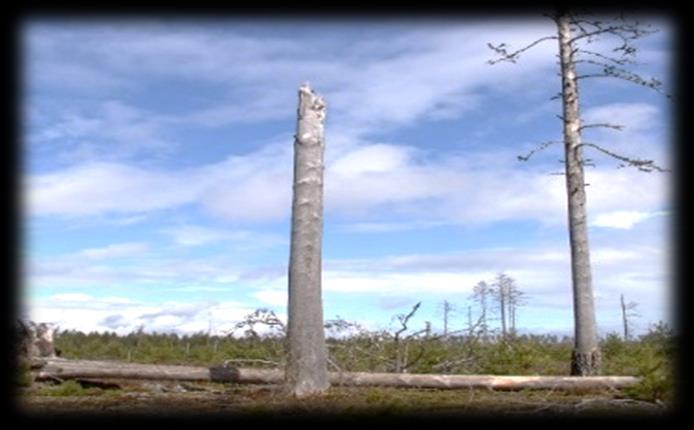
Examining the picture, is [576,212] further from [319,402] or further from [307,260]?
[319,402]

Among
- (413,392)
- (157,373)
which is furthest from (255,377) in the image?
(413,392)

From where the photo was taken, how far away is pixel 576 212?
1544 cm

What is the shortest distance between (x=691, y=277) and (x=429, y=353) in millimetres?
9345

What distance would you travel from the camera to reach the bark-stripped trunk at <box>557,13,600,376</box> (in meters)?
15.0

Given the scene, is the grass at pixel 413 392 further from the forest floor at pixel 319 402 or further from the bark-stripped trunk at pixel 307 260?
the bark-stripped trunk at pixel 307 260

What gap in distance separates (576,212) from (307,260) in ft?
20.4

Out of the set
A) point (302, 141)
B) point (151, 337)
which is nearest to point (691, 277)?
point (302, 141)

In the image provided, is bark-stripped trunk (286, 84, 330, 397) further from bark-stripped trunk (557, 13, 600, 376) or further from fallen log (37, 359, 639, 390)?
bark-stripped trunk (557, 13, 600, 376)

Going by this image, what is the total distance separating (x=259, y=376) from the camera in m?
12.6

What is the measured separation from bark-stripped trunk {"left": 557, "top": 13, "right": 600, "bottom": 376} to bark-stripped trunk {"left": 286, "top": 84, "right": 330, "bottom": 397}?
5.66m

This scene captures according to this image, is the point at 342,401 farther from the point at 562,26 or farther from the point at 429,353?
the point at 562,26

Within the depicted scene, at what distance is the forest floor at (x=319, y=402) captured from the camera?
963 centimetres

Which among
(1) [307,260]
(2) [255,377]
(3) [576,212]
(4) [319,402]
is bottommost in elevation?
(4) [319,402]

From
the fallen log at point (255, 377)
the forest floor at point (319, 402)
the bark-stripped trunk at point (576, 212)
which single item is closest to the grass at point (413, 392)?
the forest floor at point (319, 402)
